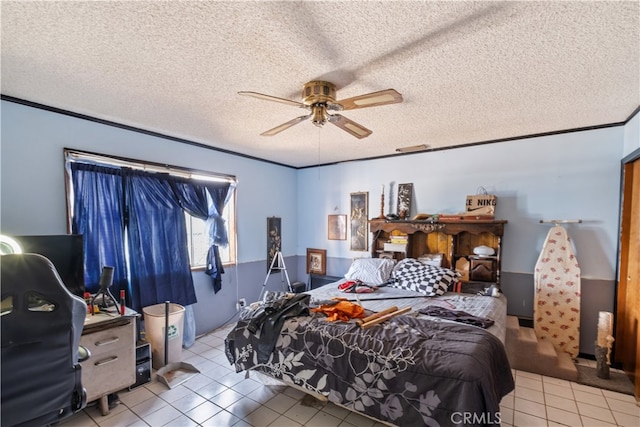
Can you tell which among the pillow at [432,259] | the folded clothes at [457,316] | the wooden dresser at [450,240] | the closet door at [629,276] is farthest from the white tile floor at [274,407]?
the pillow at [432,259]

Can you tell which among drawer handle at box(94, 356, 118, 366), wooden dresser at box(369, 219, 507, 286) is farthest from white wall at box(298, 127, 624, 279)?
drawer handle at box(94, 356, 118, 366)

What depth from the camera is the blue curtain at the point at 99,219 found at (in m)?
2.66

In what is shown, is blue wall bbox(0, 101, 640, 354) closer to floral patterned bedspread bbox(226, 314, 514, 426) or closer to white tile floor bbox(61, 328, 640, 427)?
white tile floor bbox(61, 328, 640, 427)

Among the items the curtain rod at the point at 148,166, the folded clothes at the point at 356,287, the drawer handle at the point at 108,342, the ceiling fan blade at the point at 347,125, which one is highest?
the ceiling fan blade at the point at 347,125

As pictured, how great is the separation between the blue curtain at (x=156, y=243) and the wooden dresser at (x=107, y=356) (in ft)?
2.43

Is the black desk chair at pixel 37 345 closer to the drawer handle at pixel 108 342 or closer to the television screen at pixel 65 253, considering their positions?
the drawer handle at pixel 108 342

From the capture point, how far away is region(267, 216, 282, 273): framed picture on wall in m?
4.69

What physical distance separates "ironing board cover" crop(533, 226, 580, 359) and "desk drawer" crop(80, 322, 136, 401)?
4.06m

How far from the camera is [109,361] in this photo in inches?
88.3

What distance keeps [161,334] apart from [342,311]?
189 cm

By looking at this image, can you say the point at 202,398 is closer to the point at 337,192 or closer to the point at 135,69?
the point at 135,69

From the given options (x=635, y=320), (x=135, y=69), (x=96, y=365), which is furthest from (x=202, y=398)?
(x=635, y=320)

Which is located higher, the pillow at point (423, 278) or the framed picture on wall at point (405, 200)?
the framed picture on wall at point (405, 200)

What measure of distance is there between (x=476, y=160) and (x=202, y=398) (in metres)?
3.96
